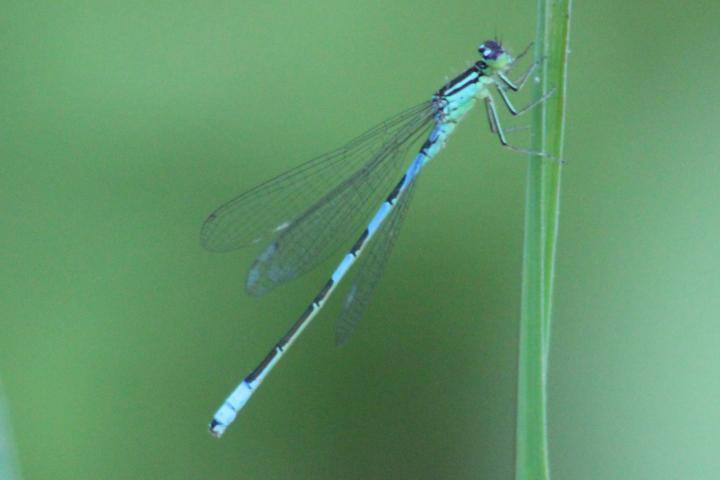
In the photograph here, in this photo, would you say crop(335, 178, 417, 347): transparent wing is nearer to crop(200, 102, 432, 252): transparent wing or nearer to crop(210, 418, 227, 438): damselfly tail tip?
crop(200, 102, 432, 252): transparent wing

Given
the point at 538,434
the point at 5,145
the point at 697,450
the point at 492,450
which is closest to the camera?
the point at 538,434

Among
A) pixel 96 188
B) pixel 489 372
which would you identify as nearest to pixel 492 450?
pixel 489 372

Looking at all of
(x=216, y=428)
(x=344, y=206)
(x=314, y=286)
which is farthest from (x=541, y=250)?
(x=344, y=206)

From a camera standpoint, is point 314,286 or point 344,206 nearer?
point 314,286

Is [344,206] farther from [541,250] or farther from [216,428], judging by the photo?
[541,250]

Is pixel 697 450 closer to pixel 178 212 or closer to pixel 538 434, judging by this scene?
pixel 538 434

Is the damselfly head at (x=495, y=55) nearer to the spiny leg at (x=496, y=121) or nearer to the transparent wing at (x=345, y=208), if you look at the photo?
the spiny leg at (x=496, y=121)
